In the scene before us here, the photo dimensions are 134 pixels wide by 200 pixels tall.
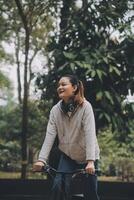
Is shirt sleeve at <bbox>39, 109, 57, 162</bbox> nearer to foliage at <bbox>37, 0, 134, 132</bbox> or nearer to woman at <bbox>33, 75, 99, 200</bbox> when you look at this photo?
woman at <bbox>33, 75, 99, 200</bbox>

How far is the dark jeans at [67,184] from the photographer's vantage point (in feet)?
11.5

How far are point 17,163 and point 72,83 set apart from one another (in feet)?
55.8

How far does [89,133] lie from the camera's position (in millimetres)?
3602

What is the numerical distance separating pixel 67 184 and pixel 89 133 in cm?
40

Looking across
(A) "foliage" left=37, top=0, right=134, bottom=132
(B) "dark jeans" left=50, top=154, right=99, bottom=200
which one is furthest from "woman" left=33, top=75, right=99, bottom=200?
(A) "foliage" left=37, top=0, right=134, bottom=132

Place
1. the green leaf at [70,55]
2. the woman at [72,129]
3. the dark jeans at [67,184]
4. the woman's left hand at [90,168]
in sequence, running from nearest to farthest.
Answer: the woman's left hand at [90,168]
the dark jeans at [67,184]
the woman at [72,129]
the green leaf at [70,55]

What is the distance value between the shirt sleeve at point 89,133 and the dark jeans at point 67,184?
0.61 feet

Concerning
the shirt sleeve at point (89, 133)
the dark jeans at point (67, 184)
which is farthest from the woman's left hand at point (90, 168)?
the dark jeans at point (67, 184)

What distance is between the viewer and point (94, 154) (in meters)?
3.54

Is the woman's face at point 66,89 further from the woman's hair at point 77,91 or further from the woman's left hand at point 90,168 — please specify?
the woman's left hand at point 90,168

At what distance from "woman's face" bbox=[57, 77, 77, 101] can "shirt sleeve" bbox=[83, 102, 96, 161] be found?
168 millimetres

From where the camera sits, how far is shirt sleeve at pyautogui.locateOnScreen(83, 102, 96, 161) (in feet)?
11.6

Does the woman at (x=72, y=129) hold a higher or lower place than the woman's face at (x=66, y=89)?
lower

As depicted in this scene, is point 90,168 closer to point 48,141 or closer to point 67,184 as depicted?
point 67,184
